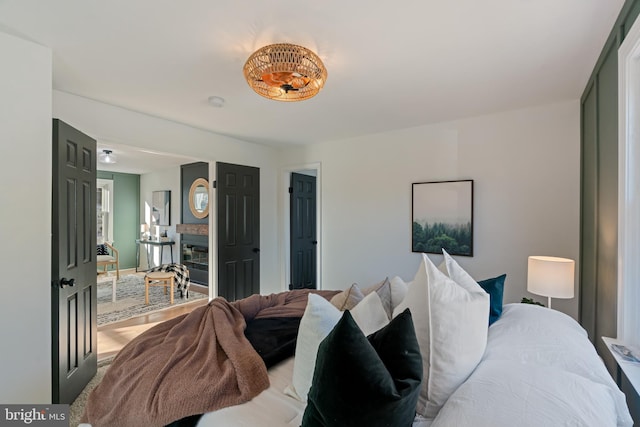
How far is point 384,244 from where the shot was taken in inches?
149

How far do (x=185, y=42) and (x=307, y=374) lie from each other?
1.93m

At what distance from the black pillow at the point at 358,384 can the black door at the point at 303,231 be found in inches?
163

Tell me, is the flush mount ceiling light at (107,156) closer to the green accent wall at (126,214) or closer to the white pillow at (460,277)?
the green accent wall at (126,214)

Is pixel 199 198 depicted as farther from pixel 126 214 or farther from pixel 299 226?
pixel 126 214

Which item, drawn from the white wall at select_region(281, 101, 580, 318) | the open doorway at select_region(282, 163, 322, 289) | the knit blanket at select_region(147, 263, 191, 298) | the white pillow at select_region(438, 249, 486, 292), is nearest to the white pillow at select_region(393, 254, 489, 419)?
the white pillow at select_region(438, 249, 486, 292)

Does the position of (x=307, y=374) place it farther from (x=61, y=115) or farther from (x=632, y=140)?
(x=61, y=115)

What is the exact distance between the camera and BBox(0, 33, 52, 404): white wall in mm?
1749

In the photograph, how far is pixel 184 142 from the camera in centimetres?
355

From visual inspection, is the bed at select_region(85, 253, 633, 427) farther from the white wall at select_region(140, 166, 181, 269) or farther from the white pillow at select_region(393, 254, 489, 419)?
the white wall at select_region(140, 166, 181, 269)

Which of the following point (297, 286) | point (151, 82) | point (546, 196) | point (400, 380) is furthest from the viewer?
point (297, 286)

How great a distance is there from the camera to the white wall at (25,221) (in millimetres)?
1749

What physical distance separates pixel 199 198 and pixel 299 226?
238 centimetres

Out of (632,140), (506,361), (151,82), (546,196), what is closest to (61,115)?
(151,82)

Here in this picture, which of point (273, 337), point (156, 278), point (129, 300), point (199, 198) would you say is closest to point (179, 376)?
point (273, 337)
